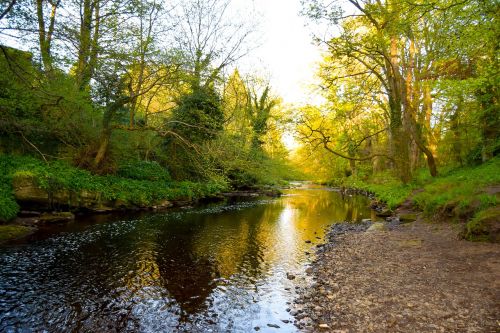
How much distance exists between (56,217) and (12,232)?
313cm

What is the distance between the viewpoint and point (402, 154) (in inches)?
770

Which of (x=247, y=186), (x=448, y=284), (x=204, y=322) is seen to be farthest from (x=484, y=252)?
(x=247, y=186)

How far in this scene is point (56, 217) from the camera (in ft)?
46.0

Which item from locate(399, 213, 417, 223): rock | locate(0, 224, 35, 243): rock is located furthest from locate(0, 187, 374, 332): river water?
locate(399, 213, 417, 223): rock

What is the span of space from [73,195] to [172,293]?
11.1 m

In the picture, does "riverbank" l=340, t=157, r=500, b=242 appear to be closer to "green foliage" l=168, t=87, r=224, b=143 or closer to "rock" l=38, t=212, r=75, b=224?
"green foliage" l=168, t=87, r=224, b=143

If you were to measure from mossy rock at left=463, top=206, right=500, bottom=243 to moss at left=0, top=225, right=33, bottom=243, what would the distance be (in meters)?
14.5

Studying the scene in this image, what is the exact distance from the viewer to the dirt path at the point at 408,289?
4.99m

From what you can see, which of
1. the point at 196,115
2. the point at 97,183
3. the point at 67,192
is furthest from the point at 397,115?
the point at 67,192

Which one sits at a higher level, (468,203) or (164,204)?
(468,203)

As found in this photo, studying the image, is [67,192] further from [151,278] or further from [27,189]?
[151,278]

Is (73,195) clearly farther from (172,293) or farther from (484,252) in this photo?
(484,252)

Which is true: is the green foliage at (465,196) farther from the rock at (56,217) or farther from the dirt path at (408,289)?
the rock at (56,217)

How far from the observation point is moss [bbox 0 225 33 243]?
1052 cm
